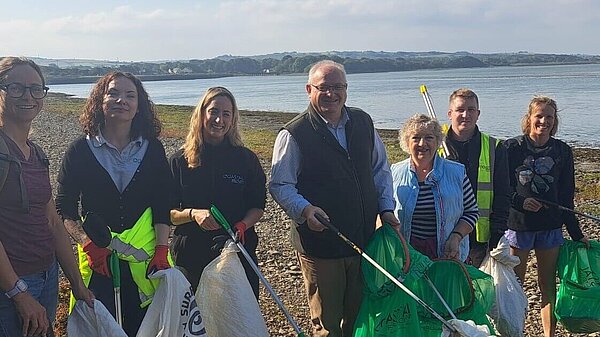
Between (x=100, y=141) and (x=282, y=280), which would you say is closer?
(x=100, y=141)

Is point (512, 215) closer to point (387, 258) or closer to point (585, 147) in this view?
point (387, 258)

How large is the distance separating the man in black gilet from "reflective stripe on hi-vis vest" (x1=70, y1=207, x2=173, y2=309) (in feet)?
2.56

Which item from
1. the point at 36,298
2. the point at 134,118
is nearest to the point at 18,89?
the point at 134,118

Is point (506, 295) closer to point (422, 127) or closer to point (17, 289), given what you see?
point (422, 127)

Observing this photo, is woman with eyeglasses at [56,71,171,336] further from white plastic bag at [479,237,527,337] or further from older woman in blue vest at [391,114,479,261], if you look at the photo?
white plastic bag at [479,237,527,337]

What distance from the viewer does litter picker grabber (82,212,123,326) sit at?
3.27 metres

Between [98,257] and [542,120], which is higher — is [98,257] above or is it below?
below

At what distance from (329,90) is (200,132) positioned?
0.82 metres

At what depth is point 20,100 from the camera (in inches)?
115

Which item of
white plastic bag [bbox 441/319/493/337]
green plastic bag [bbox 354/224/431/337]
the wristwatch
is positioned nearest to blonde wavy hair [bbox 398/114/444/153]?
green plastic bag [bbox 354/224/431/337]

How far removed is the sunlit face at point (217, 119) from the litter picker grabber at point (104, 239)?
84 centimetres

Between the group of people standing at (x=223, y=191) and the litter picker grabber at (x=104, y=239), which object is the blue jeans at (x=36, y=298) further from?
the litter picker grabber at (x=104, y=239)

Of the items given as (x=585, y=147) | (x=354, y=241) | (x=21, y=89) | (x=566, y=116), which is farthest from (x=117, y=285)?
(x=566, y=116)

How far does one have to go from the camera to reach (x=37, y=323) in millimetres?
2855
